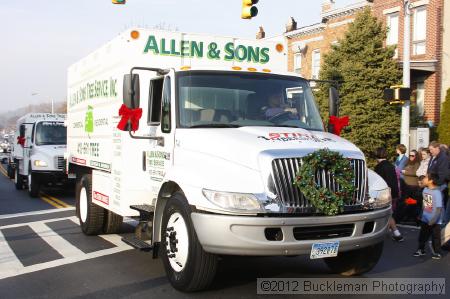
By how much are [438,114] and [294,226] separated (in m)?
18.8

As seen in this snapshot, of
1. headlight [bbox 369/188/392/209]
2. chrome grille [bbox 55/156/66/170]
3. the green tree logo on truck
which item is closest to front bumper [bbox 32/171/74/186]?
chrome grille [bbox 55/156/66/170]

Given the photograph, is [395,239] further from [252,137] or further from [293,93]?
[252,137]

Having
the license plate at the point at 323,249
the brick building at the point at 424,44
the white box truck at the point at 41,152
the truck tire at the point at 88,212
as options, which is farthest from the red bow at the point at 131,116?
the brick building at the point at 424,44

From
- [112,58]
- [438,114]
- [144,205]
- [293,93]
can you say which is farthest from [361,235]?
[438,114]

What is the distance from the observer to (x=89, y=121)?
954 centimetres

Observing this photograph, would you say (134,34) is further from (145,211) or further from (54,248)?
(54,248)

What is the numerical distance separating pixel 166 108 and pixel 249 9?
22.7ft

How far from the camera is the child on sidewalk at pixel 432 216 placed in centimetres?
784

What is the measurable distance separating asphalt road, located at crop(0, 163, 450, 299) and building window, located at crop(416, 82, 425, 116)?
13390 mm

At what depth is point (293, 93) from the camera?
6902mm

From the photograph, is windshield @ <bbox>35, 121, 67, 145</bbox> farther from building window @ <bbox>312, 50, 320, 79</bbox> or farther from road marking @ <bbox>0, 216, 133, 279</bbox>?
building window @ <bbox>312, 50, 320, 79</bbox>

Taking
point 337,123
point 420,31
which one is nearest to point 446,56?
point 420,31

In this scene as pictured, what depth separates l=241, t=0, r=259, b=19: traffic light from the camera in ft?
41.9

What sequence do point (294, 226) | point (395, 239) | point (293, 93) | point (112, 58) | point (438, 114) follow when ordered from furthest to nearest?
point (438, 114) → point (395, 239) → point (112, 58) → point (293, 93) → point (294, 226)
